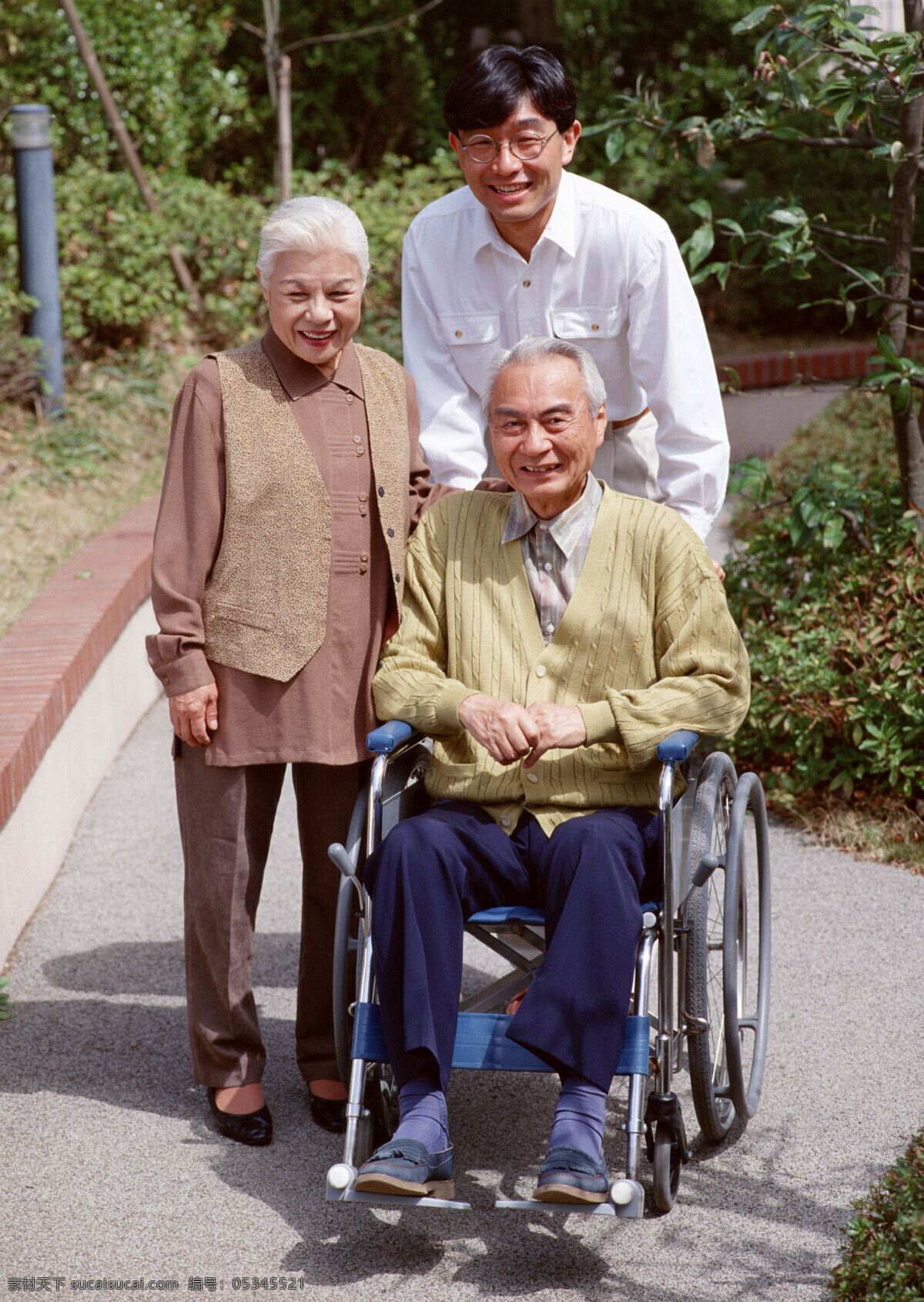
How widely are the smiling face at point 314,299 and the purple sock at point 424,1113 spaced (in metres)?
1.38

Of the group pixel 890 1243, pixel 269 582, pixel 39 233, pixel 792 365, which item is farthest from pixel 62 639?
pixel 792 365

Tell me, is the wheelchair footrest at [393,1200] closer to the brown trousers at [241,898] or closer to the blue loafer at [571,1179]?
the blue loafer at [571,1179]

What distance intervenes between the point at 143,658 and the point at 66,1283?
3595 millimetres

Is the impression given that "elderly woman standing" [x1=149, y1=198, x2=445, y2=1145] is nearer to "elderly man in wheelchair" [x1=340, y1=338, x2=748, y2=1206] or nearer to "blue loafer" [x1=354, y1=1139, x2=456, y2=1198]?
"elderly man in wheelchair" [x1=340, y1=338, x2=748, y2=1206]

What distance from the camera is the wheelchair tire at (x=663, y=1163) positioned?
2.61 meters

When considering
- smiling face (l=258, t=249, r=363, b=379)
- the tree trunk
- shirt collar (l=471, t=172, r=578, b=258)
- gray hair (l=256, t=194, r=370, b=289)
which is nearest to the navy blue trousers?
smiling face (l=258, t=249, r=363, b=379)

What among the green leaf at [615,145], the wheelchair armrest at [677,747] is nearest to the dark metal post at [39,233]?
the green leaf at [615,145]

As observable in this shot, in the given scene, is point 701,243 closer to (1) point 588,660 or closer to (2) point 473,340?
(2) point 473,340

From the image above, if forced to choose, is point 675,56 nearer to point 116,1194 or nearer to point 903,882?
point 903,882

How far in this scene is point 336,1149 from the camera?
3020 millimetres

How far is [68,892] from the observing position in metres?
4.32

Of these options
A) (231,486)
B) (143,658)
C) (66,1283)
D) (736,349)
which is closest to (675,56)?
(736,349)

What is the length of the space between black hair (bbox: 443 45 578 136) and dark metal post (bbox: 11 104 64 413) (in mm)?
4949

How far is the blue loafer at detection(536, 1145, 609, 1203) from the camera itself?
239 cm
